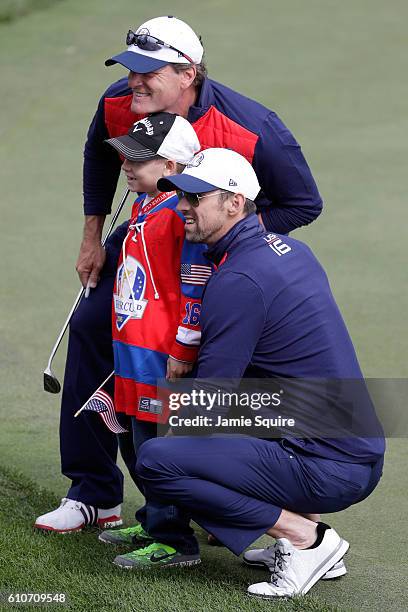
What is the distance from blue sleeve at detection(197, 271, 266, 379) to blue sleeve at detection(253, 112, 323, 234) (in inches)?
27.2

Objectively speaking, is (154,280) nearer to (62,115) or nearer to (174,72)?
(174,72)

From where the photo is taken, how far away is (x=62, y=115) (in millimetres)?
11758

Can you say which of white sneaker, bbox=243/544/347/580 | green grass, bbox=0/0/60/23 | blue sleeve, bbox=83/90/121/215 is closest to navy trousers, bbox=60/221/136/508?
blue sleeve, bbox=83/90/121/215

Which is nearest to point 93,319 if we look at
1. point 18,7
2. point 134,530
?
point 134,530

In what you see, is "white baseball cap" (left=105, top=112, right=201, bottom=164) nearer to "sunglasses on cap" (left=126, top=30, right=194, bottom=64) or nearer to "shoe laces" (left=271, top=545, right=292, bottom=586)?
"sunglasses on cap" (left=126, top=30, right=194, bottom=64)

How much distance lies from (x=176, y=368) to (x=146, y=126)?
87 cm

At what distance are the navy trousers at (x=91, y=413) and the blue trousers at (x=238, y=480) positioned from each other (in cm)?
74

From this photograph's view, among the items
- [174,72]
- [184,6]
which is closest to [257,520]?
[174,72]

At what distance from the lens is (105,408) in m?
4.63

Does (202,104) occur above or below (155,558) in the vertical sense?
above

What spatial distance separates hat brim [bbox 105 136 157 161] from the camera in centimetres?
429

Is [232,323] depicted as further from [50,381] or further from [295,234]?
[295,234]

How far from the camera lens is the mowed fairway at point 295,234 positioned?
14.1ft

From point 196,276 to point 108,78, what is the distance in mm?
8596
